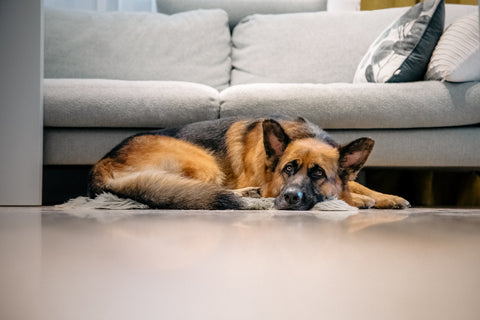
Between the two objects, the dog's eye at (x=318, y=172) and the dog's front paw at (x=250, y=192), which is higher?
the dog's eye at (x=318, y=172)

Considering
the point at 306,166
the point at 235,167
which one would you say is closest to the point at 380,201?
the point at 306,166

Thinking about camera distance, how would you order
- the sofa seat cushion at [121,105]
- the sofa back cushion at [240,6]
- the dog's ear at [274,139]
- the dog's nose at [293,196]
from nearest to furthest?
the dog's nose at [293,196] < the dog's ear at [274,139] < the sofa seat cushion at [121,105] < the sofa back cushion at [240,6]

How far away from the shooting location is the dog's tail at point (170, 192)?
155 centimetres

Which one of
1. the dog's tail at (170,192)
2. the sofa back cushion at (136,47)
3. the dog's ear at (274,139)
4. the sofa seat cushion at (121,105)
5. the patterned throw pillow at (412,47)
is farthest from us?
the sofa back cushion at (136,47)

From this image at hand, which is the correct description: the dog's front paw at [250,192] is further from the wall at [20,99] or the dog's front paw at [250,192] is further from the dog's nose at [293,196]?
the wall at [20,99]

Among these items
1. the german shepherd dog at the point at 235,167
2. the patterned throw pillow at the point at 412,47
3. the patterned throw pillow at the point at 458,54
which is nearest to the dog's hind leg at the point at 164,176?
the german shepherd dog at the point at 235,167

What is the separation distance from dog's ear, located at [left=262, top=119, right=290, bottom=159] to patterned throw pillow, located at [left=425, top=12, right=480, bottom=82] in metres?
0.89

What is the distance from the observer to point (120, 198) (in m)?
1.67

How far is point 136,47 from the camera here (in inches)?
118

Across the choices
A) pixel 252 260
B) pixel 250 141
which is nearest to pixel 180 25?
A: pixel 250 141

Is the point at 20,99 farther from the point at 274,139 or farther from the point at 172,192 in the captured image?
the point at 274,139

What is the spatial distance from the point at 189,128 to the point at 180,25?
3.95 ft

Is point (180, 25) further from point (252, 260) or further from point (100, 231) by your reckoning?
point (252, 260)

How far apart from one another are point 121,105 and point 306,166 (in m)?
0.91
